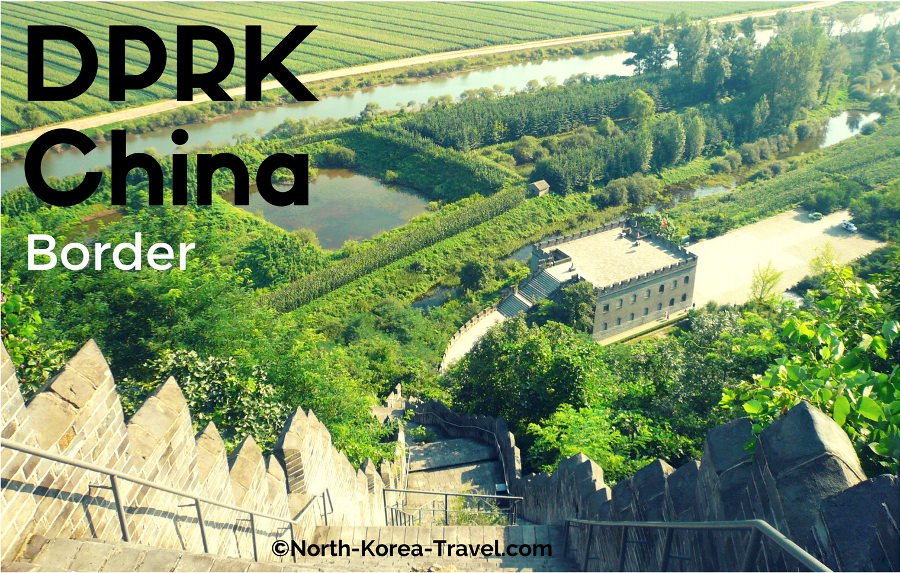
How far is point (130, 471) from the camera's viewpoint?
21.4ft

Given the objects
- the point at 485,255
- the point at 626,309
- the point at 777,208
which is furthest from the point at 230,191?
the point at 777,208

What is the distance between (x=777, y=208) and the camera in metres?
55.6

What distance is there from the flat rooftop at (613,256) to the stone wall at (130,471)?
31.9m

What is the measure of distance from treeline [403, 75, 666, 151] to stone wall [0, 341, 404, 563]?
199ft

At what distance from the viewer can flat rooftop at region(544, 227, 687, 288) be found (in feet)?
133

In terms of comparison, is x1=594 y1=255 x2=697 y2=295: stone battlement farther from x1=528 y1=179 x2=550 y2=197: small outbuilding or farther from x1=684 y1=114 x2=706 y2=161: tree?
x1=684 y1=114 x2=706 y2=161: tree

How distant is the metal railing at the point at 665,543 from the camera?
14.4ft

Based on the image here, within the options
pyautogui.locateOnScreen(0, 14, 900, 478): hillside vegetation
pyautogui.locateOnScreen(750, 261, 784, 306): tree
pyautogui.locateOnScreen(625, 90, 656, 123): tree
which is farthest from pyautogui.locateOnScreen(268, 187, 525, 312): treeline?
pyautogui.locateOnScreen(625, 90, 656, 123): tree

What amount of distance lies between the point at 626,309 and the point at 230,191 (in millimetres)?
38392

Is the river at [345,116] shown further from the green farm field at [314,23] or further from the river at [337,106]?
the green farm field at [314,23]

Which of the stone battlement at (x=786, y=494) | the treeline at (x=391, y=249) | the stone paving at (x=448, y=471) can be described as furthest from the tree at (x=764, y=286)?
the stone battlement at (x=786, y=494)

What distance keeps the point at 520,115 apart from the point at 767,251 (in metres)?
32.5

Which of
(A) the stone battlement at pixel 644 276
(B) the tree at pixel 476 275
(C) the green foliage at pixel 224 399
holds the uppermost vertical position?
(C) the green foliage at pixel 224 399

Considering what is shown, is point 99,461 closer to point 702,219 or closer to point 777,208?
point 702,219
